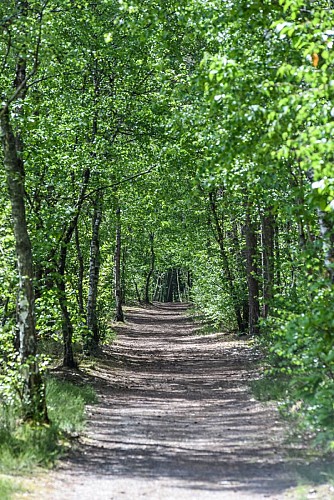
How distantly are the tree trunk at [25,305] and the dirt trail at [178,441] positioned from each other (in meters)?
1.03

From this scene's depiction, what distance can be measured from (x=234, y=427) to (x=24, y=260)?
4.61m

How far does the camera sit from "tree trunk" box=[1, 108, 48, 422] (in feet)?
29.9

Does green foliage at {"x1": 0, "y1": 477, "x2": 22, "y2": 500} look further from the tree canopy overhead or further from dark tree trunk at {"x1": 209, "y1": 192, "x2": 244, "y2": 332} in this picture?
dark tree trunk at {"x1": 209, "y1": 192, "x2": 244, "y2": 332}

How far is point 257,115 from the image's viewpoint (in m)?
7.73

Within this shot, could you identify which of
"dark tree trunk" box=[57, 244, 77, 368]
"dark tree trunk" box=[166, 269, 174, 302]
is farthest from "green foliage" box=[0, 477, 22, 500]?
"dark tree trunk" box=[166, 269, 174, 302]

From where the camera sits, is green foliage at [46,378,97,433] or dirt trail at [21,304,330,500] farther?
green foliage at [46,378,97,433]

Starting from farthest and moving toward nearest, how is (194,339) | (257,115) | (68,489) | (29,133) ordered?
(194,339)
(29,133)
(257,115)
(68,489)

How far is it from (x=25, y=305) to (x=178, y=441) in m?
3.26

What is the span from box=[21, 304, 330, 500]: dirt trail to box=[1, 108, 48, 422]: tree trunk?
103 cm

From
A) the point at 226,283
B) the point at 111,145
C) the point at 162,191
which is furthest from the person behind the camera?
the point at 226,283

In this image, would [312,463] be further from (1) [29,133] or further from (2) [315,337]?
(1) [29,133]

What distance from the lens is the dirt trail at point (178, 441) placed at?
7.25 meters

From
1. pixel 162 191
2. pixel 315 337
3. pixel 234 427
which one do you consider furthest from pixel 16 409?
pixel 162 191

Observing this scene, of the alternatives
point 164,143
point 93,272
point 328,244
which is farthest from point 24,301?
point 93,272
